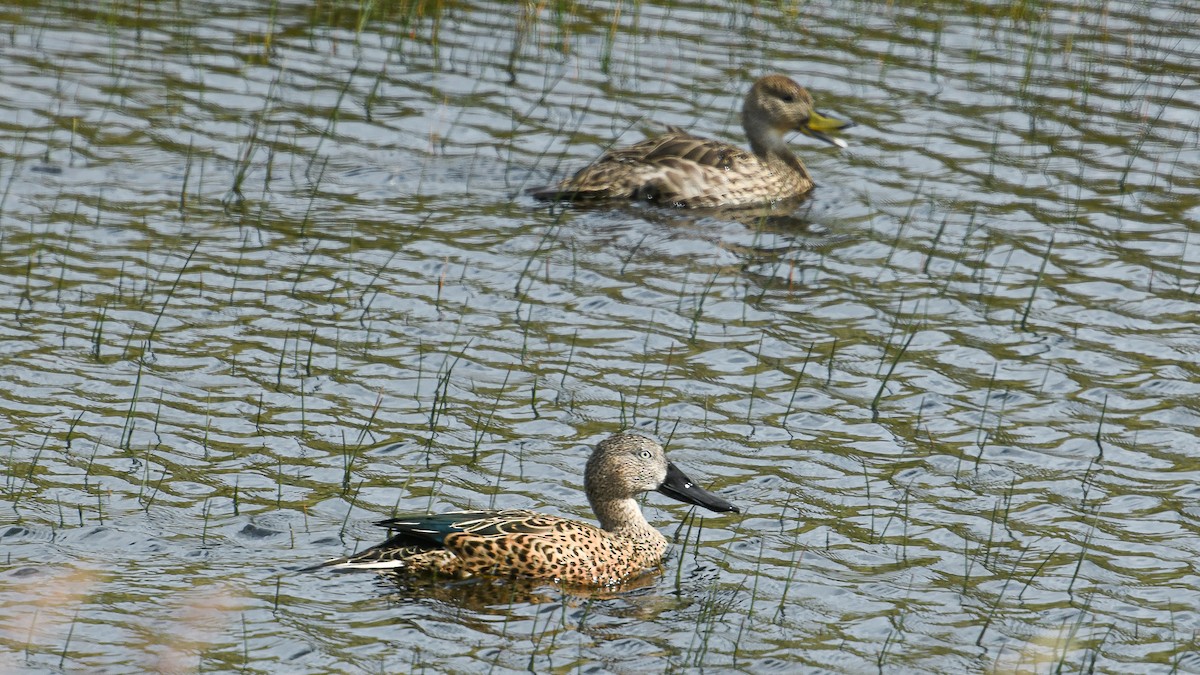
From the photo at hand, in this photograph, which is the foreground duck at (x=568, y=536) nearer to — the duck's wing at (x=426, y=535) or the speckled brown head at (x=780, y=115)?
the duck's wing at (x=426, y=535)

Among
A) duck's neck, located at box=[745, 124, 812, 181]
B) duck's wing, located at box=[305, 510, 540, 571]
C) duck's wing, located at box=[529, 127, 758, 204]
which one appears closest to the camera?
duck's wing, located at box=[305, 510, 540, 571]

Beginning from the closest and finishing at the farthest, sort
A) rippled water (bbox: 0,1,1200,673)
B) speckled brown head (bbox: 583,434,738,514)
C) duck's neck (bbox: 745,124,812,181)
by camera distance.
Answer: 1. rippled water (bbox: 0,1,1200,673)
2. speckled brown head (bbox: 583,434,738,514)
3. duck's neck (bbox: 745,124,812,181)

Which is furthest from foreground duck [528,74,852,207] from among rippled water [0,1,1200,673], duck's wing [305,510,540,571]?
duck's wing [305,510,540,571]

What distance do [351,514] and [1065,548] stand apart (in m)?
3.58

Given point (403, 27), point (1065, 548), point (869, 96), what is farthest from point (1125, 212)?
point (403, 27)

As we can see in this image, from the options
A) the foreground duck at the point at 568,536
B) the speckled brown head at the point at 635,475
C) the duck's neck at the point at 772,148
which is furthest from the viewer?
the duck's neck at the point at 772,148

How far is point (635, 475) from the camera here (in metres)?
8.73

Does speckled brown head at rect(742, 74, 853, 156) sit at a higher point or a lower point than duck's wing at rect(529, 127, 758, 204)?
higher

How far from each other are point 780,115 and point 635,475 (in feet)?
24.1

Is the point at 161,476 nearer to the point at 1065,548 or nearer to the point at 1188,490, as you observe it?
the point at 1065,548

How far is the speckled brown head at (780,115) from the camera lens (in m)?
15.3

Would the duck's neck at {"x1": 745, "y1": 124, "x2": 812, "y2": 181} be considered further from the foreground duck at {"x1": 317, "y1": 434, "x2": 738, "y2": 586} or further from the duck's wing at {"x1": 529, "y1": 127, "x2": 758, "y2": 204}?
the foreground duck at {"x1": 317, "y1": 434, "x2": 738, "y2": 586}

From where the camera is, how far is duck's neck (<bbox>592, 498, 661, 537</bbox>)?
877cm

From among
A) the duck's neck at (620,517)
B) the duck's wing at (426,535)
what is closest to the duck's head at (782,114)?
the duck's neck at (620,517)
